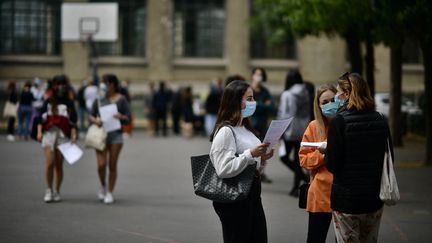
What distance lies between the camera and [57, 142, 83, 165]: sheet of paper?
12.6 m

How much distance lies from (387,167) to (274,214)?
533cm

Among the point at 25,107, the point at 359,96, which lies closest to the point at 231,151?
the point at 359,96

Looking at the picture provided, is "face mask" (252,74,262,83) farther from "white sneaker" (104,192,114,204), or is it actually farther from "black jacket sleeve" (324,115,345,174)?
"black jacket sleeve" (324,115,345,174)

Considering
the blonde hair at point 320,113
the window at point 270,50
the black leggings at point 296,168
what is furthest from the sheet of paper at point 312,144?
the window at point 270,50

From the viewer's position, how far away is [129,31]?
39156mm

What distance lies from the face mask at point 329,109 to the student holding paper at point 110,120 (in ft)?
19.3

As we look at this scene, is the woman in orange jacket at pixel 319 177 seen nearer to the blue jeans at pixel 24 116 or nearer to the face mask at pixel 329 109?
the face mask at pixel 329 109

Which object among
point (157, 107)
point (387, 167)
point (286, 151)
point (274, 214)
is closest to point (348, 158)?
point (387, 167)

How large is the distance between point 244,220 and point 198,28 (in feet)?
110

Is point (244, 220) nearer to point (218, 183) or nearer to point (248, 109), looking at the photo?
point (218, 183)

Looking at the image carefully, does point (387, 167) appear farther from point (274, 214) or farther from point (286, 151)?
point (286, 151)

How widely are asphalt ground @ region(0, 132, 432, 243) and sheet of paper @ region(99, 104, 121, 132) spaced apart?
3.66 ft

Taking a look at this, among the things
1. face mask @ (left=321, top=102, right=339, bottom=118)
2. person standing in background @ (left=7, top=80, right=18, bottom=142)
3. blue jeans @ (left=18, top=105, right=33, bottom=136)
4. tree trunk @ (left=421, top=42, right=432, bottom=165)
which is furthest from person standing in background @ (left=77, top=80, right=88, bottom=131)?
face mask @ (left=321, top=102, right=339, bottom=118)

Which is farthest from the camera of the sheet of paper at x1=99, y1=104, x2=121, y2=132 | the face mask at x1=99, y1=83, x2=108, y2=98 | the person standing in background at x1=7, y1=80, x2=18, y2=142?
the person standing in background at x1=7, y1=80, x2=18, y2=142
